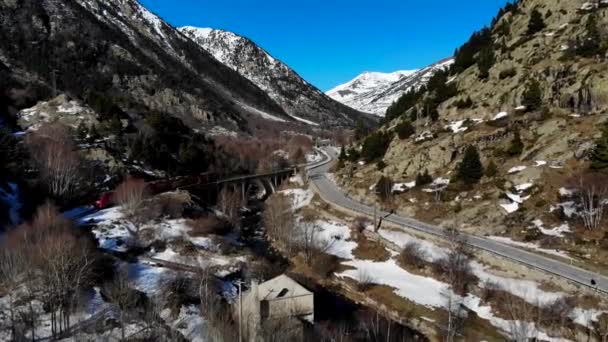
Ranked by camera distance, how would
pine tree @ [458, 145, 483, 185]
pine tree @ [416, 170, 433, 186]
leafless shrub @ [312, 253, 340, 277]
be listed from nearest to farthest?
leafless shrub @ [312, 253, 340, 277], pine tree @ [458, 145, 483, 185], pine tree @ [416, 170, 433, 186]

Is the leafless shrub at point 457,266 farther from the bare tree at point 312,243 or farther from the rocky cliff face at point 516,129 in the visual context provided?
the bare tree at point 312,243

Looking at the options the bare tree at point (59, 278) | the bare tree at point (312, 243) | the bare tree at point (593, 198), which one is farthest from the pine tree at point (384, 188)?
the bare tree at point (59, 278)

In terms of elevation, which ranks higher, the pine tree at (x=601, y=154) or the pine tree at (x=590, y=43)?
the pine tree at (x=590, y=43)

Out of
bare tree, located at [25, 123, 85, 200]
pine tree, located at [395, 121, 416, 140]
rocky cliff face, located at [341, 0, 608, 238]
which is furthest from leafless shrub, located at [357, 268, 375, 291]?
bare tree, located at [25, 123, 85, 200]

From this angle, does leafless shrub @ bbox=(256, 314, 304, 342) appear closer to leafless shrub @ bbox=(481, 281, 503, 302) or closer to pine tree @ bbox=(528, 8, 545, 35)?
leafless shrub @ bbox=(481, 281, 503, 302)

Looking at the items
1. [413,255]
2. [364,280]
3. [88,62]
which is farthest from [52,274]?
[88,62]
